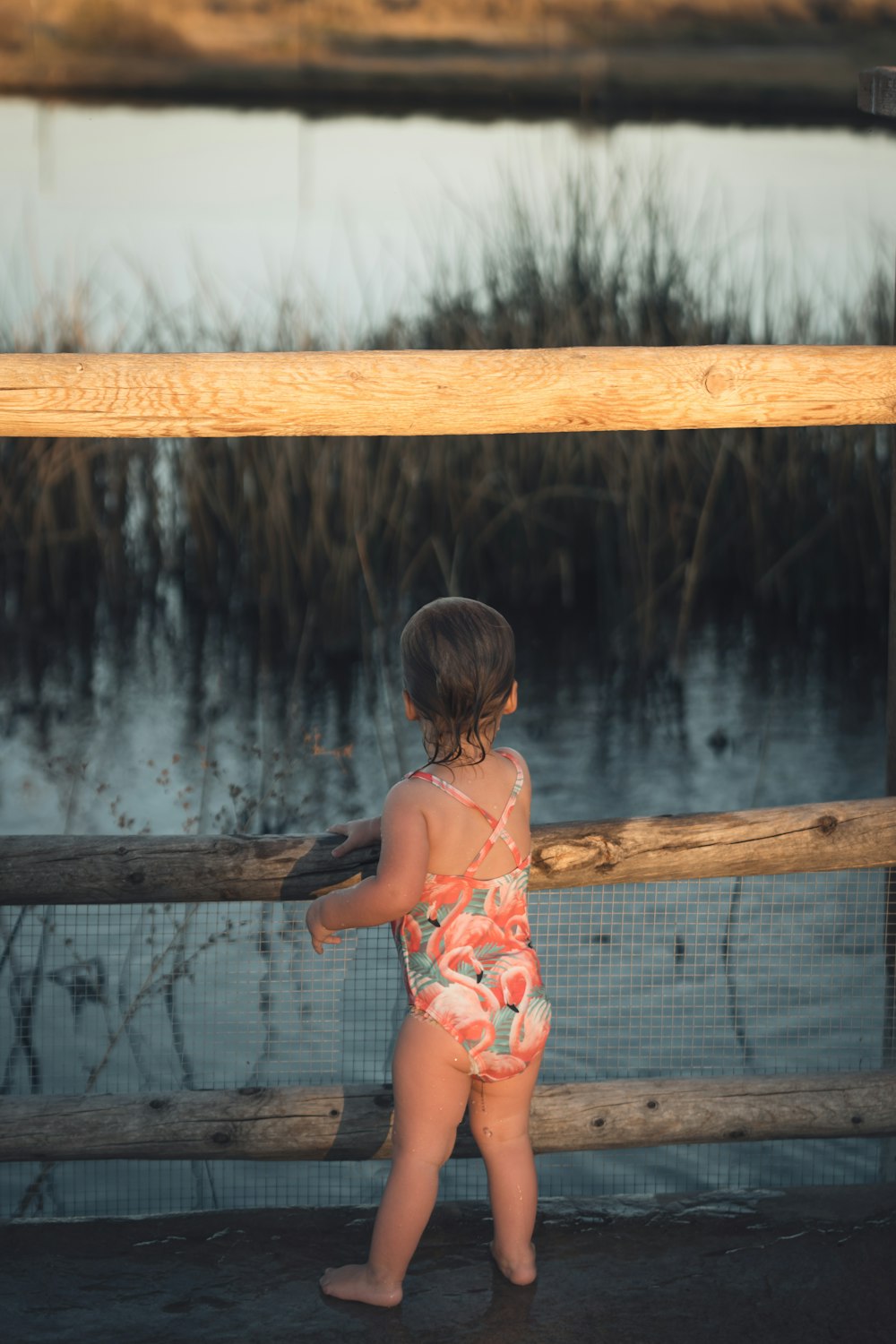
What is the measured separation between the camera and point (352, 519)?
666cm

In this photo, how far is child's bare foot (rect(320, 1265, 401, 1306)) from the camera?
2.32 meters

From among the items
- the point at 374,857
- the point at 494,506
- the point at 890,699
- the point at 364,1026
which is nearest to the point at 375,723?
the point at 494,506

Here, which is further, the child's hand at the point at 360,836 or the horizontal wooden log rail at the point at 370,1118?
the horizontal wooden log rail at the point at 370,1118

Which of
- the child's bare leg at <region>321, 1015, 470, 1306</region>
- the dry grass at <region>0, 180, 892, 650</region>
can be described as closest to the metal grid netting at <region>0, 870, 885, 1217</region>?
the child's bare leg at <region>321, 1015, 470, 1306</region>

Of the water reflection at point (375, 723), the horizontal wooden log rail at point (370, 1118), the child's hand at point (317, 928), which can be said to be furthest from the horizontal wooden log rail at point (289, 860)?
the water reflection at point (375, 723)

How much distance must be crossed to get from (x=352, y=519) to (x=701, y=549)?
1.65 m

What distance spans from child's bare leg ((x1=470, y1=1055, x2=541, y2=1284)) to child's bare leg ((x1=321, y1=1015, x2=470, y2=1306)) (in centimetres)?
5

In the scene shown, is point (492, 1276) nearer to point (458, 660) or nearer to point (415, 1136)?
point (415, 1136)

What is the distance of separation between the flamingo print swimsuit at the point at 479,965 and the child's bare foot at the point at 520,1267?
0.89 feet

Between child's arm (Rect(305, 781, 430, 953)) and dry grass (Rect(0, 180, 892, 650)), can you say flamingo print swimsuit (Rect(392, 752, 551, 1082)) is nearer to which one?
child's arm (Rect(305, 781, 430, 953))

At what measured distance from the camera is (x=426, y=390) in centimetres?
255

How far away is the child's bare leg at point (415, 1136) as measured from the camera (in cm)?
229

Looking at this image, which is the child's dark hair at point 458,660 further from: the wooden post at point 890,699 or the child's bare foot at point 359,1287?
the wooden post at point 890,699

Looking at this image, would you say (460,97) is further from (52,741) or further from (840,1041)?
(840,1041)
